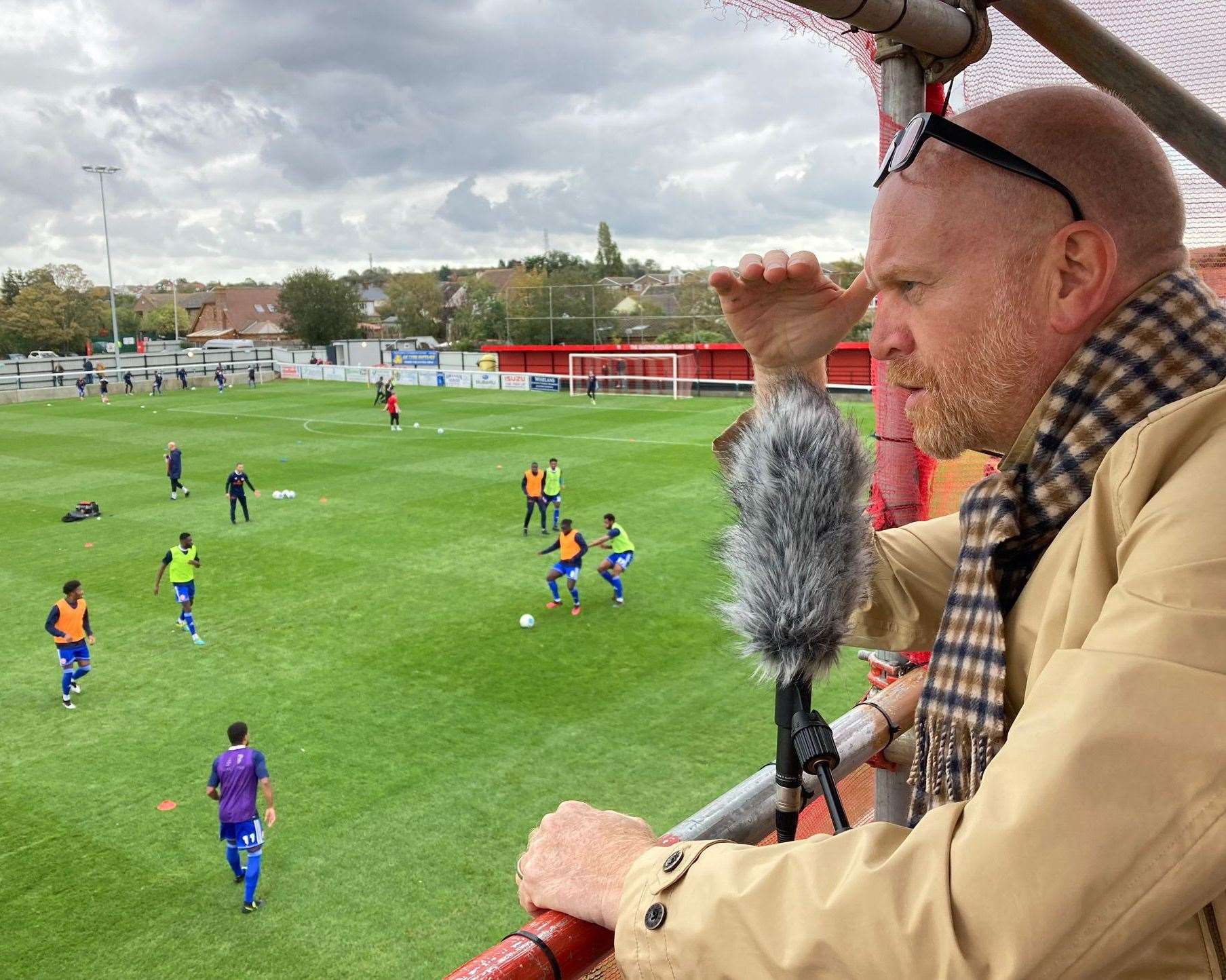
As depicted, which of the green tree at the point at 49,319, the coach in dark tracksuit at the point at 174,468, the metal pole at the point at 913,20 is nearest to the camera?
→ the metal pole at the point at 913,20

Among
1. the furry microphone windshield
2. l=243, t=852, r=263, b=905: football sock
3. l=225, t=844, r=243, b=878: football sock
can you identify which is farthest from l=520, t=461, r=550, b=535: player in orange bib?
the furry microphone windshield

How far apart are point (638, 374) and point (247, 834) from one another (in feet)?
132

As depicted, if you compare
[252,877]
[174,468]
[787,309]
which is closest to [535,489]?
[174,468]

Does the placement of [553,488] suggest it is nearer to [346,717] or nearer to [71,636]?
[346,717]

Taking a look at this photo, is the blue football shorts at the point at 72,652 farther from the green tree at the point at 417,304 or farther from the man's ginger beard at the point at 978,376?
the green tree at the point at 417,304

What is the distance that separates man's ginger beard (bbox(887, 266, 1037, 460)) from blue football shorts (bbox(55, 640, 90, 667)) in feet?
36.9

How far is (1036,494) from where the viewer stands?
141cm

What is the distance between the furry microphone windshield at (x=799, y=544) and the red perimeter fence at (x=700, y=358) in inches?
1197

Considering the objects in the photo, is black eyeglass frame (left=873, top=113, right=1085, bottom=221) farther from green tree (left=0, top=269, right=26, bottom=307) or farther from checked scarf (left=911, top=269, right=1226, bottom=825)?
green tree (left=0, top=269, right=26, bottom=307)

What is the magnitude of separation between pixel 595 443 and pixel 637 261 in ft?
218

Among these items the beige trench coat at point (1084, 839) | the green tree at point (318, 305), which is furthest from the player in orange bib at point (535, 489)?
the green tree at point (318, 305)

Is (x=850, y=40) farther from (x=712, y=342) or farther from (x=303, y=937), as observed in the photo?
(x=712, y=342)

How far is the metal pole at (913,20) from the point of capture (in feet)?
5.74

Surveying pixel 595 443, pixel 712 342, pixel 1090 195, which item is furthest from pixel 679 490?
pixel 712 342
